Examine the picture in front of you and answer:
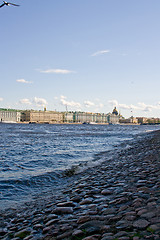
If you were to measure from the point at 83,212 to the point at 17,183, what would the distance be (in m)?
3.65

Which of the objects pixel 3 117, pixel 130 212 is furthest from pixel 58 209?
pixel 3 117

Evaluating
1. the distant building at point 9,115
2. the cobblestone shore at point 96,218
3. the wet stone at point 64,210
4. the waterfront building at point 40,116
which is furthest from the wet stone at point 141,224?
the waterfront building at point 40,116

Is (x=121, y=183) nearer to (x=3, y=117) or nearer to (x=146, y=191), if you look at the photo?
(x=146, y=191)

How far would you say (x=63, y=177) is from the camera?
23.5 ft

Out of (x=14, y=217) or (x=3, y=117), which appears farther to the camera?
(x=3, y=117)

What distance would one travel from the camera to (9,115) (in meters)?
170

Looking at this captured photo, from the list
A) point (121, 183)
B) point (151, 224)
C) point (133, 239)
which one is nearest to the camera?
point (133, 239)

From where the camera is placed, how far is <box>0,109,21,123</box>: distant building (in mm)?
168500

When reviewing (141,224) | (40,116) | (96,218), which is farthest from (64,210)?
(40,116)

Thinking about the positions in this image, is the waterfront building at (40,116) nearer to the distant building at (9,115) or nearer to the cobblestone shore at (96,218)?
the distant building at (9,115)

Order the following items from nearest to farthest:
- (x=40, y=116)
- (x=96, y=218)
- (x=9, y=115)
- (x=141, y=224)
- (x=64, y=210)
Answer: (x=141, y=224) < (x=96, y=218) < (x=64, y=210) < (x=9, y=115) < (x=40, y=116)

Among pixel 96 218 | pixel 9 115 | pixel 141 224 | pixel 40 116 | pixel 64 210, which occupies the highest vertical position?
pixel 9 115

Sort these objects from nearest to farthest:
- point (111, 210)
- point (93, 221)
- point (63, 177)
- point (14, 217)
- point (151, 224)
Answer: point (151, 224) → point (93, 221) → point (111, 210) → point (14, 217) → point (63, 177)

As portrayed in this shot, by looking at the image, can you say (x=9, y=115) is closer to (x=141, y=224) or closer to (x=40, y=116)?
(x=40, y=116)
